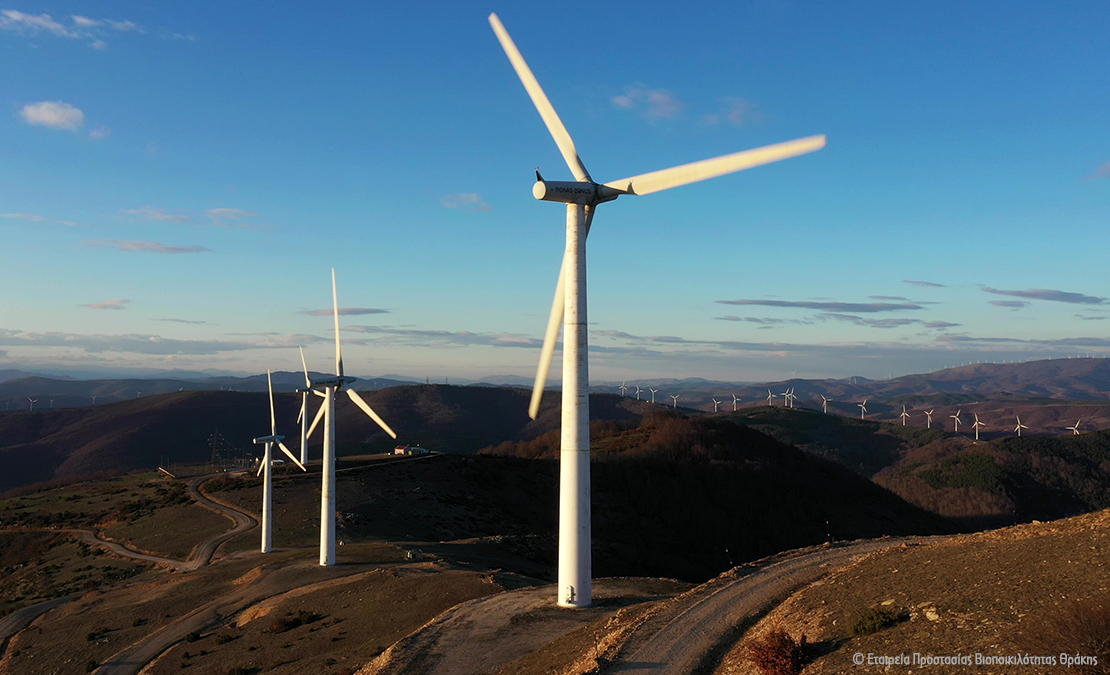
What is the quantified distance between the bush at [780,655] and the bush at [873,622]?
174 cm

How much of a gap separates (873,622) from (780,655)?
3.41 metres

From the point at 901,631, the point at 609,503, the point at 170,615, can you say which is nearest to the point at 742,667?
the point at 901,631

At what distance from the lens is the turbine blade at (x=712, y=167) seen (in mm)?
22938

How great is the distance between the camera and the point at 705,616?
98.8 ft

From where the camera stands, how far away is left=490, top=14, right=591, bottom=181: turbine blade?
108 ft

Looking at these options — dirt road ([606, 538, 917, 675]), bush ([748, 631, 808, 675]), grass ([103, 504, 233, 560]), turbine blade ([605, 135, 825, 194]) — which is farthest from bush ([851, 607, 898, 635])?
grass ([103, 504, 233, 560])

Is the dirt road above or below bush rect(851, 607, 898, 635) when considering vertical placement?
below

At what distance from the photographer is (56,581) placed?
75.3 metres

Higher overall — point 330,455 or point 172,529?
point 330,455

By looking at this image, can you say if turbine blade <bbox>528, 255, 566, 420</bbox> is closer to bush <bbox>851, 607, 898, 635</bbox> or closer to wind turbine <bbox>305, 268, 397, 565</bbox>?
bush <bbox>851, 607, 898, 635</bbox>

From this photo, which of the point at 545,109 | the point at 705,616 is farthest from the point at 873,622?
Answer: the point at 545,109

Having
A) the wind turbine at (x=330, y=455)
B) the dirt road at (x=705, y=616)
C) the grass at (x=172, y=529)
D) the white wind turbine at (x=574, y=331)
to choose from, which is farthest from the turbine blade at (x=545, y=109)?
the grass at (x=172, y=529)

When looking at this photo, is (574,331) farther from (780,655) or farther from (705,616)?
(780,655)

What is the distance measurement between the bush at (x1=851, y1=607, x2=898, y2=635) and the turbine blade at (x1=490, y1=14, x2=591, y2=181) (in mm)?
20723
